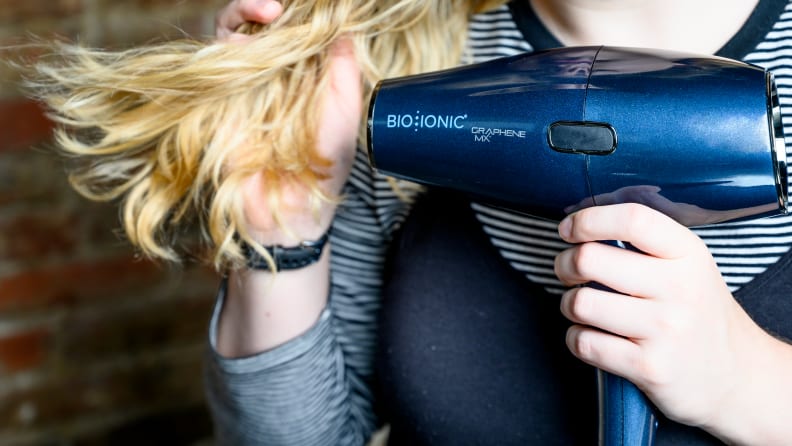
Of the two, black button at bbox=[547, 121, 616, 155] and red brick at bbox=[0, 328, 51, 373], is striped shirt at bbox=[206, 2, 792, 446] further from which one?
red brick at bbox=[0, 328, 51, 373]

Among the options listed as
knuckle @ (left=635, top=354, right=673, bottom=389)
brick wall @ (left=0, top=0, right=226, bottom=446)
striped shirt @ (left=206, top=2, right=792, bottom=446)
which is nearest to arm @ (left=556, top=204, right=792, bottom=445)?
knuckle @ (left=635, top=354, right=673, bottom=389)

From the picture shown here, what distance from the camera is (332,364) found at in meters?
0.91

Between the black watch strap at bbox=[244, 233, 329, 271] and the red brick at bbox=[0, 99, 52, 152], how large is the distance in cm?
64

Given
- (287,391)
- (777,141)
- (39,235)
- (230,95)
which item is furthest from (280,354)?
(39,235)

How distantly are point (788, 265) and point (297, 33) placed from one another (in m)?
0.44

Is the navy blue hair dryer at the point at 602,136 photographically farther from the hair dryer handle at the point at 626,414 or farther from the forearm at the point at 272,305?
the forearm at the point at 272,305

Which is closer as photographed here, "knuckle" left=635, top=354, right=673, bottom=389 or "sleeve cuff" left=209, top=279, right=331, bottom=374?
"knuckle" left=635, top=354, right=673, bottom=389

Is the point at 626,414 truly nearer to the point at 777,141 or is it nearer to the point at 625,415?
the point at 625,415

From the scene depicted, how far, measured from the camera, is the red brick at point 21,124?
1.29 m

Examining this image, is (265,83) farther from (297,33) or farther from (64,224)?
(64,224)

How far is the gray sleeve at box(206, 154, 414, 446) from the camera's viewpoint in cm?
86

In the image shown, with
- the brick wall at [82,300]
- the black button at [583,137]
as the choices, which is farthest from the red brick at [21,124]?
the black button at [583,137]

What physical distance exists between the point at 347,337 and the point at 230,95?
0.28m

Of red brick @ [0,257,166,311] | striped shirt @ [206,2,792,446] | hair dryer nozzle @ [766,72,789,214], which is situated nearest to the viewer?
hair dryer nozzle @ [766,72,789,214]
